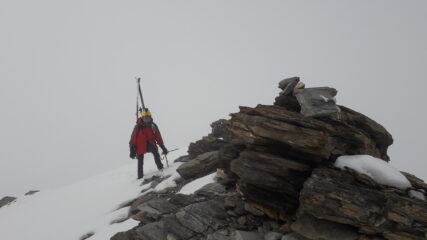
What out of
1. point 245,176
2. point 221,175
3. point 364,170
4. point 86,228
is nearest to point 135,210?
point 86,228

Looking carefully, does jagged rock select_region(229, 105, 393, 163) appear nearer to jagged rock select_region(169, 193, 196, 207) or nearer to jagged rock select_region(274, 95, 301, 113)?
jagged rock select_region(274, 95, 301, 113)

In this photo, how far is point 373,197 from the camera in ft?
28.6

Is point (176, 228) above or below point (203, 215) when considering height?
below

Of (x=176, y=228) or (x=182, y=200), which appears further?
(x=182, y=200)

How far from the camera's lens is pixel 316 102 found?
11281 millimetres

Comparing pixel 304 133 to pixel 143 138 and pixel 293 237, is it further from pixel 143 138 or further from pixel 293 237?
pixel 143 138

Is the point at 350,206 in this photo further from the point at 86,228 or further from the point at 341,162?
the point at 86,228

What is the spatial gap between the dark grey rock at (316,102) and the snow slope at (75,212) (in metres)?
8.78

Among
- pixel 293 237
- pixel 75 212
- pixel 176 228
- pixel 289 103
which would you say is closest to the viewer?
pixel 293 237

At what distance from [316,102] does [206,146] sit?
11.6m

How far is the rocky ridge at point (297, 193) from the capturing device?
861cm

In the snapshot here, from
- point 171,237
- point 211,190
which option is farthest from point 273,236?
point 211,190

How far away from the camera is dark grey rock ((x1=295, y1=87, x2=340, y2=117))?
10961 mm

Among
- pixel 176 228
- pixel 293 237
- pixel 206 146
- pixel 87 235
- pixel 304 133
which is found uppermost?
pixel 304 133
